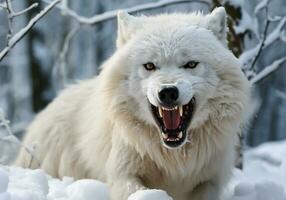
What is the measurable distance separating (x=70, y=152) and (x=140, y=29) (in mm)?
1263

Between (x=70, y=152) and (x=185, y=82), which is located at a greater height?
(x=185, y=82)

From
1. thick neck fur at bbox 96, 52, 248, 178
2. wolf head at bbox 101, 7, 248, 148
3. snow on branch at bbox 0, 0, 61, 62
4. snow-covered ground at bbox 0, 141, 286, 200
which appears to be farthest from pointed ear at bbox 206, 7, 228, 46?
snow on branch at bbox 0, 0, 61, 62

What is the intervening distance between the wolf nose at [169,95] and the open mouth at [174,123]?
186 millimetres

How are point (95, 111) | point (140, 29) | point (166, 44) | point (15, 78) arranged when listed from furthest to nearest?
point (15, 78) < point (95, 111) < point (140, 29) < point (166, 44)

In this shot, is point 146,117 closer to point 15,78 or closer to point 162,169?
point 162,169

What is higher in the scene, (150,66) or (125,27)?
(125,27)

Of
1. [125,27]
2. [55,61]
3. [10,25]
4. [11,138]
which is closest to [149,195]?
[125,27]

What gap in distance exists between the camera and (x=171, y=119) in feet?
12.6

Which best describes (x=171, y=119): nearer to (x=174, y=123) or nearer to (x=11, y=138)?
(x=174, y=123)

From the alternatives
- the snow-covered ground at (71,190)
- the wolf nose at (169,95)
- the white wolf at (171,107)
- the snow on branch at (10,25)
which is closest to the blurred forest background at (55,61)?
the snow on branch at (10,25)

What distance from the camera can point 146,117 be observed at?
3984 mm

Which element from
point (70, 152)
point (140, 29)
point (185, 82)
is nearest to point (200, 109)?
point (185, 82)

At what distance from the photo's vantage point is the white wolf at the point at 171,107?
12.6 feet

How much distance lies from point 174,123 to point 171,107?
0.21 m
